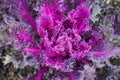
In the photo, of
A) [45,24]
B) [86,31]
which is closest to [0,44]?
[45,24]

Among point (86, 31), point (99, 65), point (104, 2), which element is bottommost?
point (99, 65)

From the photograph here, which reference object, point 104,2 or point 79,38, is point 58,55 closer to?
point 79,38

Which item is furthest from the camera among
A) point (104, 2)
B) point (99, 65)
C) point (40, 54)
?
point (104, 2)

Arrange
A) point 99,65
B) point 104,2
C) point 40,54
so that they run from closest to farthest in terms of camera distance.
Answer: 1. point 99,65
2. point 40,54
3. point 104,2

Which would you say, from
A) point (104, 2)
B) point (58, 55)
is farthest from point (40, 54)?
point (104, 2)

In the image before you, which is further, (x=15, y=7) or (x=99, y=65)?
(x=15, y=7)

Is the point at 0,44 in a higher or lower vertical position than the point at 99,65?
higher

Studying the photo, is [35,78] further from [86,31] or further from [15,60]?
[86,31]
